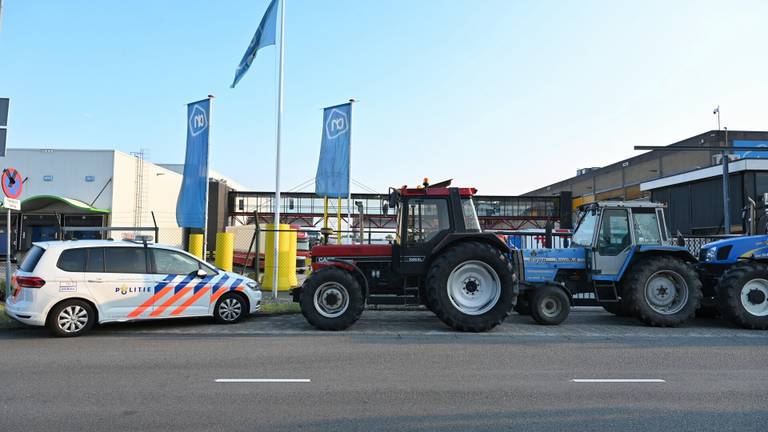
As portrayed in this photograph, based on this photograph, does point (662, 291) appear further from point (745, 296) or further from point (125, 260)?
point (125, 260)

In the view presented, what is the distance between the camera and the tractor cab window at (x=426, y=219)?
9.79 metres

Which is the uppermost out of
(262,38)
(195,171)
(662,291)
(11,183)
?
(262,38)

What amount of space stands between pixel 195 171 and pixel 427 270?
8.12 metres

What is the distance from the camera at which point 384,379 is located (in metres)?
6.12

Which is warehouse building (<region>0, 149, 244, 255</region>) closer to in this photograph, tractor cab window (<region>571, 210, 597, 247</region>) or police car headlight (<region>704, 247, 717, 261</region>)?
tractor cab window (<region>571, 210, 597, 247</region>)

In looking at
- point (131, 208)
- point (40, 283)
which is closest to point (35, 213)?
point (131, 208)

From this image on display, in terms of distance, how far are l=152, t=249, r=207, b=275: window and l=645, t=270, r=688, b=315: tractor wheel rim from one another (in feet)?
28.3

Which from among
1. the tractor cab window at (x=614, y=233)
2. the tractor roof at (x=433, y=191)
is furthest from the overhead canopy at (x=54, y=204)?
the tractor cab window at (x=614, y=233)

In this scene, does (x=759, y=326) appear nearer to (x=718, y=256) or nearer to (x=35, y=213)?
(x=718, y=256)

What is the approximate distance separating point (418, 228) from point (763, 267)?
6640mm

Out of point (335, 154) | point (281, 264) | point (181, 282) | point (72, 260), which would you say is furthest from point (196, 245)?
point (72, 260)

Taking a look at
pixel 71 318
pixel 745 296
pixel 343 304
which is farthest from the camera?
pixel 745 296

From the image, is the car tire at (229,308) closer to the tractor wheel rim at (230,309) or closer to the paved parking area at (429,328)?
the tractor wheel rim at (230,309)

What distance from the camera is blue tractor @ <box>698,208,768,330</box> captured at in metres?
10.1
